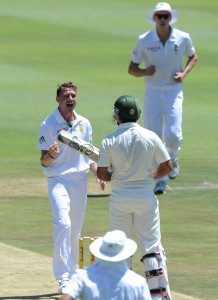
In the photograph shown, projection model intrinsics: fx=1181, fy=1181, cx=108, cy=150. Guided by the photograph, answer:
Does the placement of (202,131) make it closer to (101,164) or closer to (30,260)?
(30,260)

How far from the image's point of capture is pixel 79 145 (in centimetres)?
1073

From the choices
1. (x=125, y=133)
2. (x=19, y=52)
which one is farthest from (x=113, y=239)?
(x=19, y=52)

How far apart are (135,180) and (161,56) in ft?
23.3

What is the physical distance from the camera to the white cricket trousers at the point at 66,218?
11.0 metres

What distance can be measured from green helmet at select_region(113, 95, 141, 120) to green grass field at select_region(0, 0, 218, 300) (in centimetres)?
202

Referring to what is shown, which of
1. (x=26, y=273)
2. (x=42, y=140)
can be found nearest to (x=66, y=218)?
(x=42, y=140)

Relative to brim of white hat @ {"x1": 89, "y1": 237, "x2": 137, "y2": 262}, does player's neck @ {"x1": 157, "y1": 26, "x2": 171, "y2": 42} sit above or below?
below

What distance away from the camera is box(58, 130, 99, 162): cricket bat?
1069cm

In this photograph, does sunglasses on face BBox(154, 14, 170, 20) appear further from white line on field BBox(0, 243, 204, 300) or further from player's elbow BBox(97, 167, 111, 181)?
player's elbow BBox(97, 167, 111, 181)

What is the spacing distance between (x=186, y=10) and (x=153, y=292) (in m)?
30.1

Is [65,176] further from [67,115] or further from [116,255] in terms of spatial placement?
[116,255]

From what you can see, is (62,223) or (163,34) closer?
(62,223)

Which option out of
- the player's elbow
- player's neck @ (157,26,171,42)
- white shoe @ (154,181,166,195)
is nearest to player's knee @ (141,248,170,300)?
the player's elbow

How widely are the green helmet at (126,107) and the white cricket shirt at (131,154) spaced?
0.07 metres
